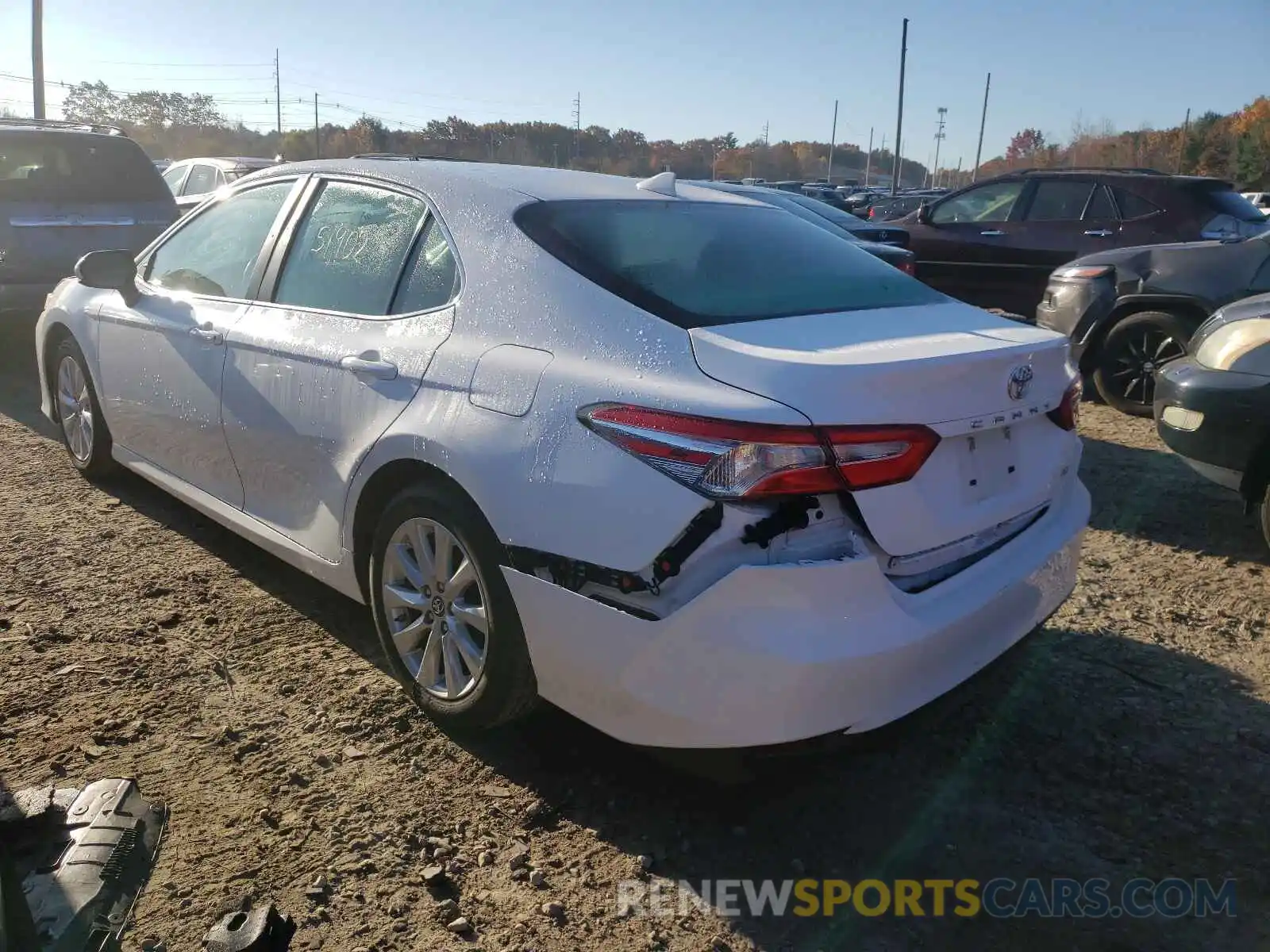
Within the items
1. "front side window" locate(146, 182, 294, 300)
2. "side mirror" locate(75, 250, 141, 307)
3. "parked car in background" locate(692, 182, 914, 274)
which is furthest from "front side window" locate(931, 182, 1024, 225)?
"side mirror" locate(75, 250, 141, 307)

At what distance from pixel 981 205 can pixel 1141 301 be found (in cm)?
328

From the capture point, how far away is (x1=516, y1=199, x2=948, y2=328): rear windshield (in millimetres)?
2615

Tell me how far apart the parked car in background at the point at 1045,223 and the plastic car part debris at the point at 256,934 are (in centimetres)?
855

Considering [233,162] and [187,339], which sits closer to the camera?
[187,339]

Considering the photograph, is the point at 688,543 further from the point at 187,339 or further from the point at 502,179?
the point at 187,339

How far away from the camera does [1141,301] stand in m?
6.74

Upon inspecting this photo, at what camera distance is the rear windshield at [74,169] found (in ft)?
26.3

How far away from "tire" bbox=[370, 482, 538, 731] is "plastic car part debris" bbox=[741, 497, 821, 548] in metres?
0.69

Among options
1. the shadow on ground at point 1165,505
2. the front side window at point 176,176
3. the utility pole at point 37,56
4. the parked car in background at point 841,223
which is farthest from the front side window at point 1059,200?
the utility pole at point 37,56

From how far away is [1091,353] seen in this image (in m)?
7.02

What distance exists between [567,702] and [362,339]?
1291 millimetres

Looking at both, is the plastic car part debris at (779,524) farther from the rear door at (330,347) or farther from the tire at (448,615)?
the rear door at (330,347)

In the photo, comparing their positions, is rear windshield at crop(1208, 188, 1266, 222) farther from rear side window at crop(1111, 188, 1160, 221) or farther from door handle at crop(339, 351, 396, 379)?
door handle at crop(339, 351, 396, 379)

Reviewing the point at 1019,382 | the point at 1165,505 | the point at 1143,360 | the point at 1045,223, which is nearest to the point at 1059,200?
the point at 1045,223
